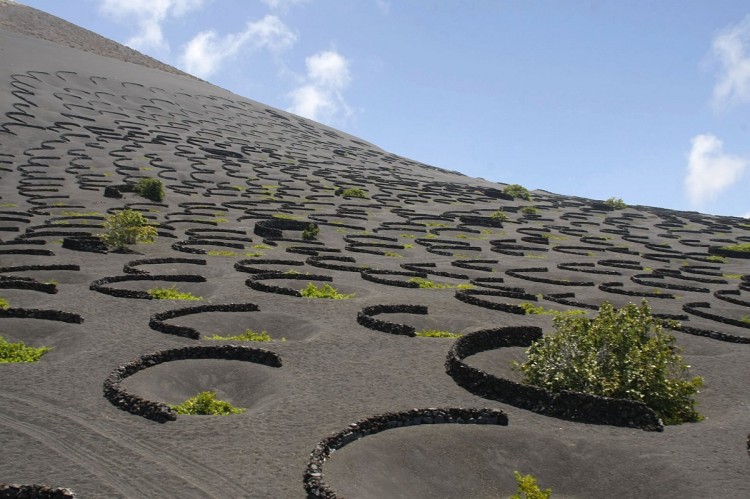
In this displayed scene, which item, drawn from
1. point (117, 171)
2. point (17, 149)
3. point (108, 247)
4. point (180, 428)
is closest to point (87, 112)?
point (17, 149)

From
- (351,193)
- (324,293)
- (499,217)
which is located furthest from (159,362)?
(351,193)

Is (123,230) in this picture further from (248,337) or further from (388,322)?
(388,322)

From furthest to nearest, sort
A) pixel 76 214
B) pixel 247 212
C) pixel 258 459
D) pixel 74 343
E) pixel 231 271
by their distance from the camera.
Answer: pixel 247 212, pixel 76 214, pixel 231 271, pixel 74 343, pixel 258 459

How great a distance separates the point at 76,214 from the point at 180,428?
4132cm

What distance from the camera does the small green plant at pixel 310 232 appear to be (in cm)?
5443

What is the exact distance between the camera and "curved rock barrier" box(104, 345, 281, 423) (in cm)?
1780

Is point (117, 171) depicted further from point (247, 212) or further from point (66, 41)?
point (66, 41)

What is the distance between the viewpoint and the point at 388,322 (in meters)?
28.2

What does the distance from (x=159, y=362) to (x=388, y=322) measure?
9.16 meters

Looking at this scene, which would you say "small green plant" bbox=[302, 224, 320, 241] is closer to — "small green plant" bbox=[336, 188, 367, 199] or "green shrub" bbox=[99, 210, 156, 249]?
"green shrub" bbox=[99, 210, 156, 249]

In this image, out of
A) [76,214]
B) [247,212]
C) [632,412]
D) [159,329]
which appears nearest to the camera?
[632,412]

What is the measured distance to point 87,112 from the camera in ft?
358

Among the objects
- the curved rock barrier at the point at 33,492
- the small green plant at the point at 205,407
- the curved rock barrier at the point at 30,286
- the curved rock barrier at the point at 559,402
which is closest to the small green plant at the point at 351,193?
the curved rock barrier at the point at 30,286

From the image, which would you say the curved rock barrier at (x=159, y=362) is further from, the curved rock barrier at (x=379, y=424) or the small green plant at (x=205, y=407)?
the curved rock barrier at (x=379, y=424)
